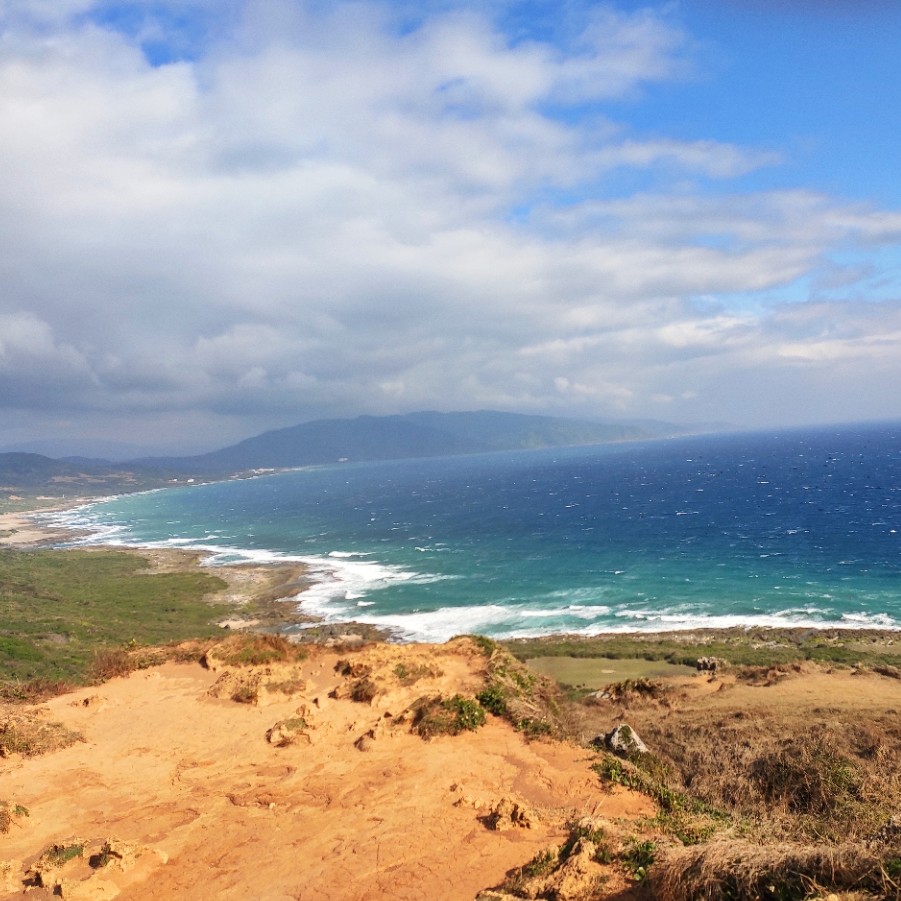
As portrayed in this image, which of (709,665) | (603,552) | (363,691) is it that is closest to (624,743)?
(363,691)

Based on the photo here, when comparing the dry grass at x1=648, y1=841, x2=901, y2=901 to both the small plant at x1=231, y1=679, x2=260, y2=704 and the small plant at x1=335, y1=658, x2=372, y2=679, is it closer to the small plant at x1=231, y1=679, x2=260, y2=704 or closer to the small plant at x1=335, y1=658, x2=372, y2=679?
the small plant at x1=335, y1=658, x2=372, y2=679

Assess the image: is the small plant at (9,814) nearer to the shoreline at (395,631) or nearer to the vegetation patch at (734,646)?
the shoreline at (395,631)

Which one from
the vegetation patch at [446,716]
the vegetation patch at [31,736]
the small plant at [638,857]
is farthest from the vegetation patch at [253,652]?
the small plant at [638,857]

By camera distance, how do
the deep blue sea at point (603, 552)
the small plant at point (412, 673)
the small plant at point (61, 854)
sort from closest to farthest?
the small plant at point (61, 854) < the small plant at point (412, 673) < the deep blue sea at point (603, 552)

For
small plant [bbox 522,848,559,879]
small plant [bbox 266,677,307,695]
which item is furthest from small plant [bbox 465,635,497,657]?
small plant [bbox 522,848,559,879]

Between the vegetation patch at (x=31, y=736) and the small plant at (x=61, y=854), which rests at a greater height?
the small plant at (x=61, y=854)

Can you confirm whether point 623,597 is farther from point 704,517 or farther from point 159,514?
point 159,514
